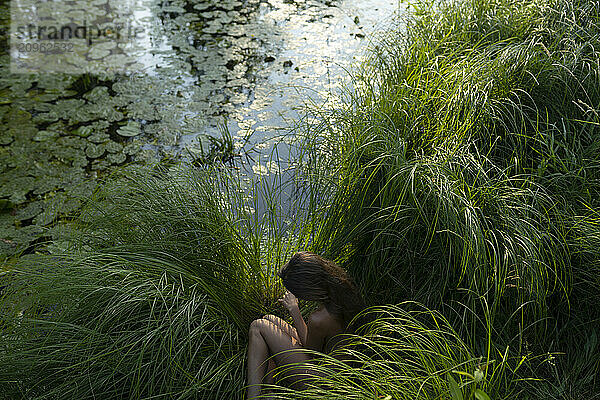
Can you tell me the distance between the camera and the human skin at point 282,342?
1.89 meters

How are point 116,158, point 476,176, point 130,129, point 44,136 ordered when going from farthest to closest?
point 130,129, point 44,136, point 116,158, point 476,176

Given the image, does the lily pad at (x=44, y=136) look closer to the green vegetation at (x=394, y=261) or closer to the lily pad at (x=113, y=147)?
the lily pad at (x=113, y=147)

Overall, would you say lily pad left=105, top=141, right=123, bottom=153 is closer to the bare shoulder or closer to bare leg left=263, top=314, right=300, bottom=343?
bare leg left=263, top=314, right=300, bottom=343

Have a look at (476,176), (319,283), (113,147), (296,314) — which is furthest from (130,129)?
(476,176)

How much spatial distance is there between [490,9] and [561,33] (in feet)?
2.01

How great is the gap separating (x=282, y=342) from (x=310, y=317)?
0.48 ft

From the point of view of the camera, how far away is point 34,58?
452 centimetres

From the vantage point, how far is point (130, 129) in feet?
12.0

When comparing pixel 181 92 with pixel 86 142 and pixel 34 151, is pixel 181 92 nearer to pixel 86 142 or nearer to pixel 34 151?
pixel 86 142

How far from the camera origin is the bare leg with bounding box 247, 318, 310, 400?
1.90m

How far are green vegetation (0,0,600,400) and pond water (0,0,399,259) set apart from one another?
684 millimetres

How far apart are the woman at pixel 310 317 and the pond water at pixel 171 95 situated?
1.16 metres

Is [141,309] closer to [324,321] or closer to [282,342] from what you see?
[282,342]

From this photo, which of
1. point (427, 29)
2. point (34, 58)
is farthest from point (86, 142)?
point (427, 29)
